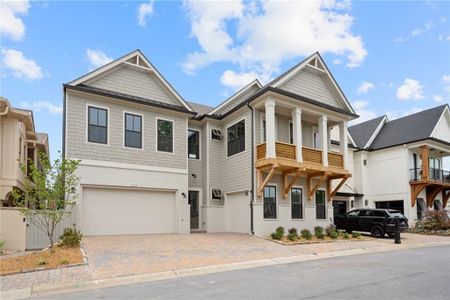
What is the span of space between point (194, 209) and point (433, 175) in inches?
769

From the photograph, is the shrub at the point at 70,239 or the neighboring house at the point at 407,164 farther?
the neighboring house at the point at 407,164

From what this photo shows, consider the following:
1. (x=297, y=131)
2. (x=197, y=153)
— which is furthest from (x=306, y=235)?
(x=197, y=153)

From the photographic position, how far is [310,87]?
21.8m

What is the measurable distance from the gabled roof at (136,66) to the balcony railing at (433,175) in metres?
18.5

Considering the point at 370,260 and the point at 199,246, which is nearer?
the point at 370,260

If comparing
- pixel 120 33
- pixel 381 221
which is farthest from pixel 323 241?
pixel 120 33

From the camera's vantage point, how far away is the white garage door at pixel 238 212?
1995 cm

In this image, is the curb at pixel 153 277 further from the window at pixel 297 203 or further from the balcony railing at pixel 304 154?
the balcony railing at pixel 304 154

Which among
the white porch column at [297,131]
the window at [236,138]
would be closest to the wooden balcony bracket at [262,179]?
the white porch column at [297,131]

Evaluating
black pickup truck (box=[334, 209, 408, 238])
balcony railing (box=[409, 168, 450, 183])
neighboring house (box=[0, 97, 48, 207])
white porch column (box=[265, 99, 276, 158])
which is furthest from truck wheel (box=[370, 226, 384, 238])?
neighboring house (box=[0, 97, 48, 207])

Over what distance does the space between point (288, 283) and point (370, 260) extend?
204 inches

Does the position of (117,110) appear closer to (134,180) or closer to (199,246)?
(134,180)

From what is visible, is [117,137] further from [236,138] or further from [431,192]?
[431,192]

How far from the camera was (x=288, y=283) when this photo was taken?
9.05m
